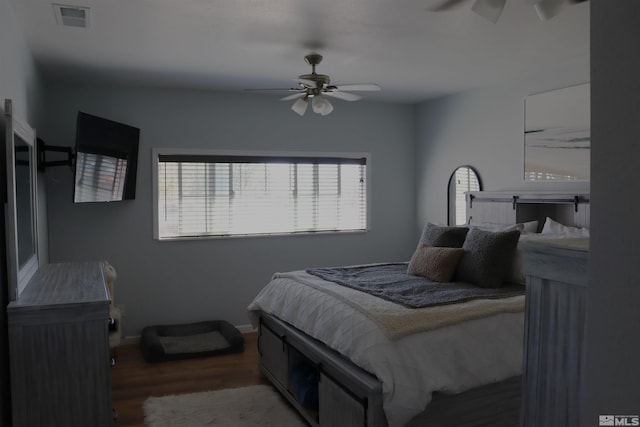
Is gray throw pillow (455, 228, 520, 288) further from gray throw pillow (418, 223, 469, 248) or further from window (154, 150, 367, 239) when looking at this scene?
window (154, 150, 367, 239)

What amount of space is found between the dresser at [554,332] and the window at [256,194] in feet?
14.4

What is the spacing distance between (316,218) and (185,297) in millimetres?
1680

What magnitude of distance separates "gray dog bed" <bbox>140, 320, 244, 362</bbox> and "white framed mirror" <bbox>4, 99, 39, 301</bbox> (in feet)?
5.10

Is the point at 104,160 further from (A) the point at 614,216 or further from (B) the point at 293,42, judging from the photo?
(A) the point at 614,216

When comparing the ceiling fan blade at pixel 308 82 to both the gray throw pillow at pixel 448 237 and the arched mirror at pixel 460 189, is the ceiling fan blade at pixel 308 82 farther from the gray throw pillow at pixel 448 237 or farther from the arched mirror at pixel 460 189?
the arched mirror at pixel 460 189

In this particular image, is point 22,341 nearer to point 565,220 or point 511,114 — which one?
point 565,220

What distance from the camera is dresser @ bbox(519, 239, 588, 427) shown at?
1226 mm

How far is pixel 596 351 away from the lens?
2.73 ft

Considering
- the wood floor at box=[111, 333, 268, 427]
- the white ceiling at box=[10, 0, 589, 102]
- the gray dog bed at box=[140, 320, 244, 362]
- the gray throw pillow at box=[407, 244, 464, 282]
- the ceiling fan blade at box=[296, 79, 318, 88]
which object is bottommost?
the wood floor at box=[111, 333, 268, 427]

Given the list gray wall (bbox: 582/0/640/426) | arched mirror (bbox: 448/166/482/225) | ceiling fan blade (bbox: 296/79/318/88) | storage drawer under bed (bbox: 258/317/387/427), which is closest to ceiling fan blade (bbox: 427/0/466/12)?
ceiling fan blade (bbox: 296/79/318/88)

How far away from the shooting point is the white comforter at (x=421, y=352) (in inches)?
97.3

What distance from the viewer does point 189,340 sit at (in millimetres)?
4938

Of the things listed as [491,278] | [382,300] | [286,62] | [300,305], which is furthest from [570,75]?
[300,305]

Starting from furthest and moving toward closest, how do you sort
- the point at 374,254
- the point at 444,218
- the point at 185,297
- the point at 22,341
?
1. the point at 374,254
2. the point at 444,218
3. the point at 185,297
4. the point at 22,341
